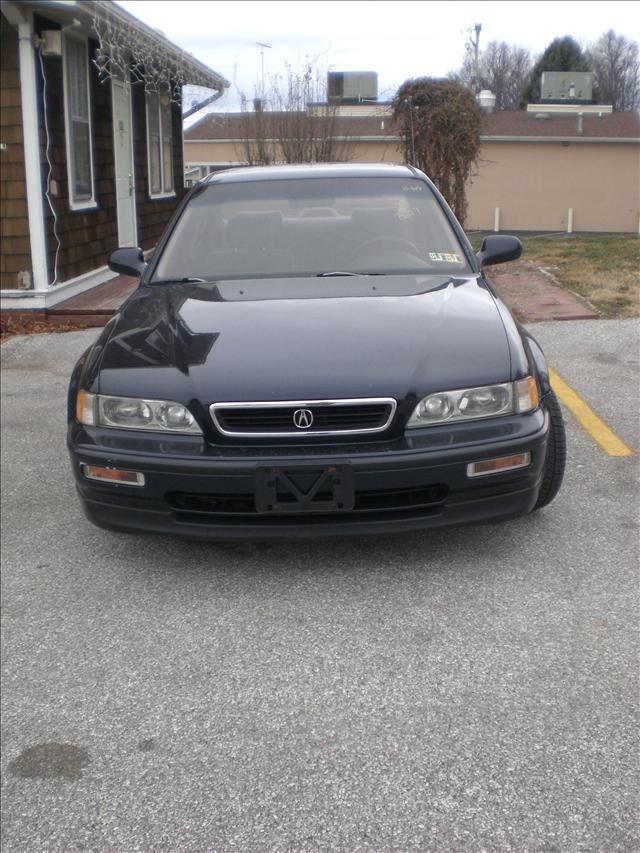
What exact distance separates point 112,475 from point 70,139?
25.4ft

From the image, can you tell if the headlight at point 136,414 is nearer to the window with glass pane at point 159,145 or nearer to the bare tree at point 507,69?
the window with glass pane at point 159,145

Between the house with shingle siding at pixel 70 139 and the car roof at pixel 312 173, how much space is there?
179 inches

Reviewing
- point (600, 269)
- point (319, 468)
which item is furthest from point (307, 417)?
point (600, 269)

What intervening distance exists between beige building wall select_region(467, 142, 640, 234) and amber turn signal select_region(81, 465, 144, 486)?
2759cm

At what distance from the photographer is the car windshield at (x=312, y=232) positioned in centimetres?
459

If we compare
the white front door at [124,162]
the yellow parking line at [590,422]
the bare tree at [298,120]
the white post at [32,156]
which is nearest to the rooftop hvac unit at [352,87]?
the bare tree at [298,120]

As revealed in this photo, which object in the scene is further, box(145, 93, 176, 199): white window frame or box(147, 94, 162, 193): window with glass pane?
box(147, 94, 162, 193): window with glass pane

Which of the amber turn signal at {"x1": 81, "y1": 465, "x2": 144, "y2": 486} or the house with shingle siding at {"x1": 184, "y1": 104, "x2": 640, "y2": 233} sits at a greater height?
the house with shingle siding at {"x1": 184, "y1": 104, "x2": 640, "y2": 233}

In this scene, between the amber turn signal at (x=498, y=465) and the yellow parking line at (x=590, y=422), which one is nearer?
the amber turn signal at (x=498, y=465)

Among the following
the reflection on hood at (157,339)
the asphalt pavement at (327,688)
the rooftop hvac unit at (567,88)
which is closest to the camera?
the asphalt pavement at (327,688)

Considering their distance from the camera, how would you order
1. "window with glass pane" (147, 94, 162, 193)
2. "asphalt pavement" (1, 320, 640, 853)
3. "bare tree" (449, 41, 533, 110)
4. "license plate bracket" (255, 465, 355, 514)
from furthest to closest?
1. "bare tree" (449, 41, 533, 110)
2. "window with glass pane" (147, 94, 162, 193)
3. "license plate bracket" (255, 465, 355, 514)
4. "asphalt pavement" (1, 320, 640, 853)

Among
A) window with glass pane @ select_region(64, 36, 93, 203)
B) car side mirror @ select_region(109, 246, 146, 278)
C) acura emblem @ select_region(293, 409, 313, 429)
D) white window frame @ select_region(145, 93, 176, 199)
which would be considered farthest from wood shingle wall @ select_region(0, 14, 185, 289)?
acura emblem @ select_region(293, 409, 313, 429)

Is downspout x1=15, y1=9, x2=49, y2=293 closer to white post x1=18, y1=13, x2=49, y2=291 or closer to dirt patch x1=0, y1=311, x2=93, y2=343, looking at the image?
white post x1=18, y1=13, x2=49, y2=291

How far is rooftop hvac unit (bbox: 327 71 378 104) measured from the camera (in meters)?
16.4
